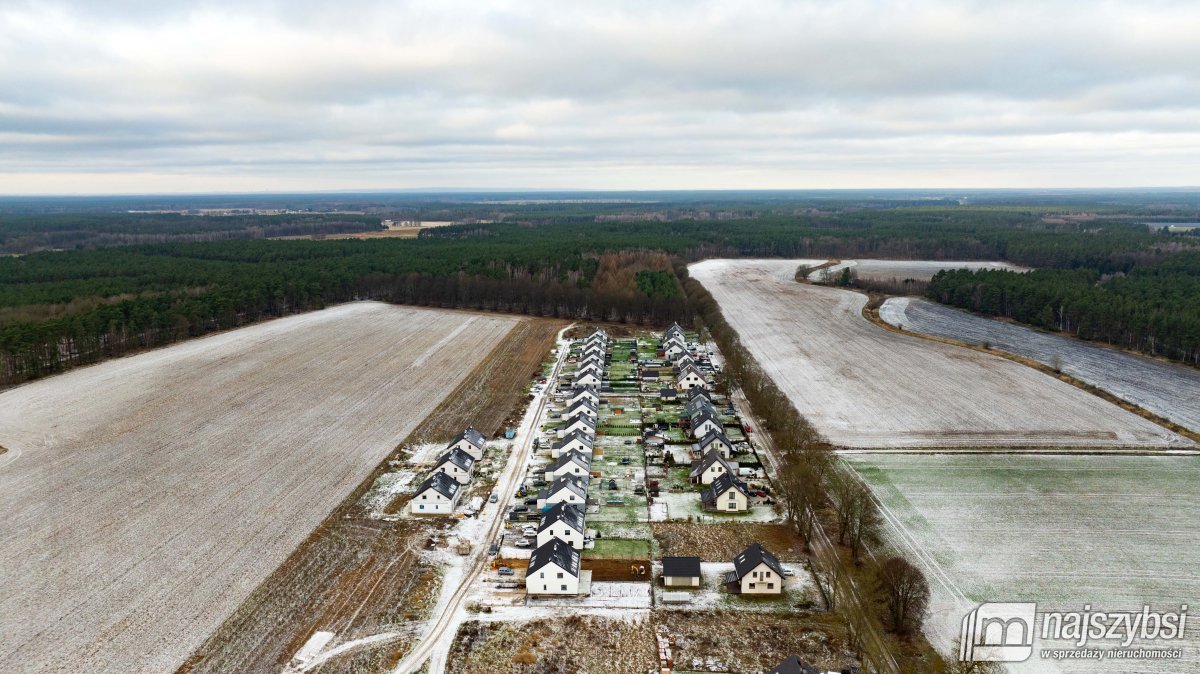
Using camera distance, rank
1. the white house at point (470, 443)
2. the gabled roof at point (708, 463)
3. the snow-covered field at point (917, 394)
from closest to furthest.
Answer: the gabled roof at point (708, 463) < the white house at point (470, 443) < the snow-covered field at point (917, 394)

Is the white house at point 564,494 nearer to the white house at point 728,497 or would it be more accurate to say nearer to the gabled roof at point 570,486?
the gabled roof at point 570,486

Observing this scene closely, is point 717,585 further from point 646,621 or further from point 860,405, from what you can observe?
point 860,405

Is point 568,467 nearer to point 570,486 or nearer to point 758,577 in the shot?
point 570,486

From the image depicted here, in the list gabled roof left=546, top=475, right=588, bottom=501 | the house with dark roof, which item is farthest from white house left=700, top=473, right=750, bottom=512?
the house with dark roof

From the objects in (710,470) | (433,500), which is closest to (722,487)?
(710,470)

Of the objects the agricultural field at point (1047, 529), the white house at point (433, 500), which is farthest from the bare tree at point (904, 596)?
the white house at point (433, 500)

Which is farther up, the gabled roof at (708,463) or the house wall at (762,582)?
the gabled roof at (708,463)

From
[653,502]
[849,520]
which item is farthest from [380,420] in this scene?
[849,520]

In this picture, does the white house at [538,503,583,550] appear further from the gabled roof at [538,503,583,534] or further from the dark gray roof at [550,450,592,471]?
the dark gray roof at [550,450,592,471]
